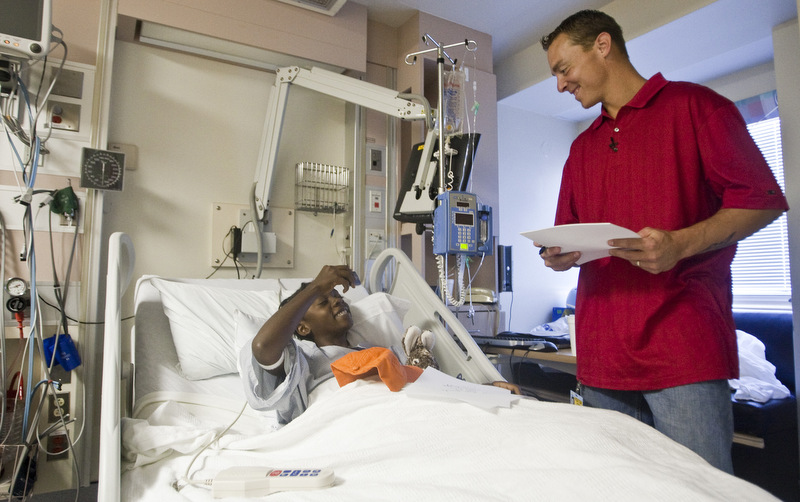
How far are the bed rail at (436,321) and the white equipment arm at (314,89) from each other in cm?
62

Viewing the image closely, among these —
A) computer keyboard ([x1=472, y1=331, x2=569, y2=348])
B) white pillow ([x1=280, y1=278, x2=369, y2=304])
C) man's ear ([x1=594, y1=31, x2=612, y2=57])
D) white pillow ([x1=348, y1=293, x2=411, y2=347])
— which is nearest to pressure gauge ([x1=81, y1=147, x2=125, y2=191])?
white pillow ([x1=280, y1=278, x2=369, y2=304])

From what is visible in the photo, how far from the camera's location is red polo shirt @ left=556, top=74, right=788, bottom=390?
1047 millimetres

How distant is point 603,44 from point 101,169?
199 cm

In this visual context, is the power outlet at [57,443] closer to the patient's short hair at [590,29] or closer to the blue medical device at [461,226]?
the blue medical device at [461,226]

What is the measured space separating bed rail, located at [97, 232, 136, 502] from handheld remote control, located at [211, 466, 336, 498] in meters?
0.24

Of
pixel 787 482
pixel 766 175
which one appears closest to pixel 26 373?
pixel 766 175

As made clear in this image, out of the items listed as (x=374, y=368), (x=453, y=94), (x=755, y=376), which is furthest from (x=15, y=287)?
(x=755, y=376)

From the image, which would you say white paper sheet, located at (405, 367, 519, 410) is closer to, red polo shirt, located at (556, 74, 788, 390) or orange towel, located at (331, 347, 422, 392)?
orange towel, located at (331, 347, 422, 392)

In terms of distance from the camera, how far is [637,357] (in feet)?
3.70

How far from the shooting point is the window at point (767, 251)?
3.43 metres

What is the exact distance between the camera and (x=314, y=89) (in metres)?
2.33

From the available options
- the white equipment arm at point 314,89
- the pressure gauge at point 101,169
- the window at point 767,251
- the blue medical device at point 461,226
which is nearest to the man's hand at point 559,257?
the blue medical device at point 461,226

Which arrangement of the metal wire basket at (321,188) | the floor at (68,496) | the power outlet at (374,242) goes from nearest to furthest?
the floor at (68,496) < the metal wire basket at (321,188) < the power outlet at (374,242)

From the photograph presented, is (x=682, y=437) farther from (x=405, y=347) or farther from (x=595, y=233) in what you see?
(x=405, y=347)
